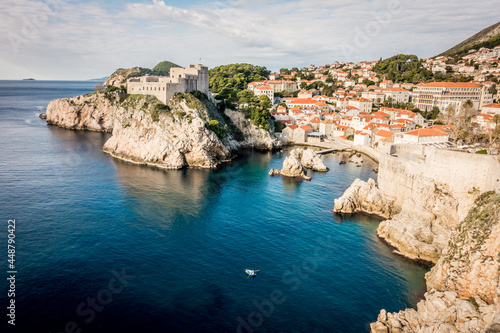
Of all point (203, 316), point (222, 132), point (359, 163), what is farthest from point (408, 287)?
point (222, 132)

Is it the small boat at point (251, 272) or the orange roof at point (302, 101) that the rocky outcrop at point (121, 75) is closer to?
the orange roof at point (302, 101)

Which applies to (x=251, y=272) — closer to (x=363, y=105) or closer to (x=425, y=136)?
(x=425, y=136)

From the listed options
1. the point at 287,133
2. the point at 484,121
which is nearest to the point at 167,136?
the point at 287,133

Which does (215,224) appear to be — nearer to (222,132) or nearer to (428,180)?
(428,180)

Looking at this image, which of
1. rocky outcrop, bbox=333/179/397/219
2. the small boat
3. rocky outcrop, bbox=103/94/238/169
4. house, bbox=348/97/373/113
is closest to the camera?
the small boat

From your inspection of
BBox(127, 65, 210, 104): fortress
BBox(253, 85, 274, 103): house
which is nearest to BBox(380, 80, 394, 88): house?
BBox(253, 85, 274, 103): house

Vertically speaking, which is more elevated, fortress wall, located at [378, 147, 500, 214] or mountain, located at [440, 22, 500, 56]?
mountain, located at [440, 22, 500, 56]

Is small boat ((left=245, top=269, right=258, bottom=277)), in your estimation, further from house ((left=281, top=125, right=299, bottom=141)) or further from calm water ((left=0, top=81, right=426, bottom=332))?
house ((left=281, top=125, right=299, bottom=141))
